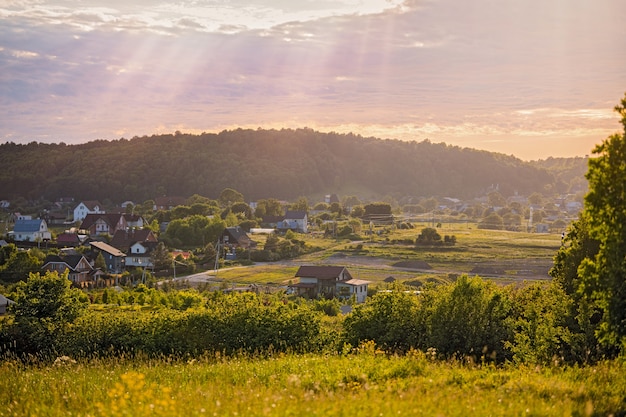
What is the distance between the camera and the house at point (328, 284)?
48.1 metres

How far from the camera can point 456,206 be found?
175875 millimetres

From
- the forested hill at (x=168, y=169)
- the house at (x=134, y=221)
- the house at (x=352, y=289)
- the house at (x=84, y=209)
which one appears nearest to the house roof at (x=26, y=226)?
the house at (x=134, y=221)

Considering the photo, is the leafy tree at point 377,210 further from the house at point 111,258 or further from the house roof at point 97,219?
the house at point 111,258

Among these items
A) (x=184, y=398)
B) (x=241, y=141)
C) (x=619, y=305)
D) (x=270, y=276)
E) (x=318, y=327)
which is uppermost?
(x=241, y=141)

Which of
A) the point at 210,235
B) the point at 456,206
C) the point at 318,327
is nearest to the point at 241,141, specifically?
the point at 456,206

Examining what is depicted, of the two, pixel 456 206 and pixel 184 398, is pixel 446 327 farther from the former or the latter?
pixel 456 206

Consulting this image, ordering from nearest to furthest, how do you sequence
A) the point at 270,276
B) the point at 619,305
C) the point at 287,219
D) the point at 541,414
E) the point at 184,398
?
1. the point at 541,414
2. the point at 184,398
3. the point at 619,305
4. the point at 270,276
5. the point at 287,219

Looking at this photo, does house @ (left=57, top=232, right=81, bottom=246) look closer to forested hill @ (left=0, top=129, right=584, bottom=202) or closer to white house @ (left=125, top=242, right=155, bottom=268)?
white house @ (left=125, top=242, right=155, bottom=268)

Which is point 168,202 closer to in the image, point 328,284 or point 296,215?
point 296,215

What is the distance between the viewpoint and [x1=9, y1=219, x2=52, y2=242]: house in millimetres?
76438

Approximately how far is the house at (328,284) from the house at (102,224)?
141 feet

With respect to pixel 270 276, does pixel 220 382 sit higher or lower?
higher

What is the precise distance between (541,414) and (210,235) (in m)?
72.1

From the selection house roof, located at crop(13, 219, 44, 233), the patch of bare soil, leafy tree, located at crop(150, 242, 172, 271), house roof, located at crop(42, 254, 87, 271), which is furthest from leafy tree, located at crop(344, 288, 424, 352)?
house roof, located at crop(13, 219, 44, 233)
